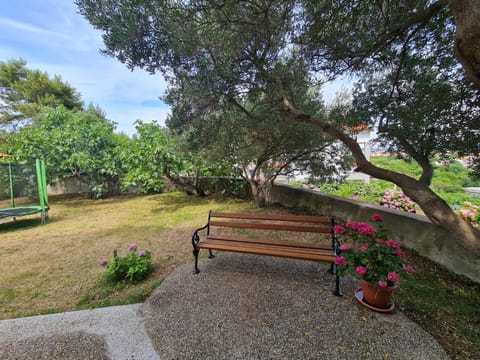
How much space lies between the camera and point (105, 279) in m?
2.73

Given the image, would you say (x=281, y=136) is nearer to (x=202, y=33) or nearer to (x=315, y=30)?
(x=315, y=30)

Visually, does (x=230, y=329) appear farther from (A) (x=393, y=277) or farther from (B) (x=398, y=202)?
(B) (x=398, y=202)

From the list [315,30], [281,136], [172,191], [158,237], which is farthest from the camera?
[172,191]

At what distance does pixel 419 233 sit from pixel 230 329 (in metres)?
3.05

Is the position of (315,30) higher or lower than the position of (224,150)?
higher

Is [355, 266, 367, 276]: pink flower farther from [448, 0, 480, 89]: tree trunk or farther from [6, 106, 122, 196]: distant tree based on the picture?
[6, 106, 122, 196]: distant tree

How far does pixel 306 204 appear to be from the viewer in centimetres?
555

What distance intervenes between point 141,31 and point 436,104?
4274mm

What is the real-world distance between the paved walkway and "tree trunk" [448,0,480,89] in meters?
2.13

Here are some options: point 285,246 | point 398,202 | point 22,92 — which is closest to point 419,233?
point 285,246

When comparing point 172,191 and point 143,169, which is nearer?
point 143,169

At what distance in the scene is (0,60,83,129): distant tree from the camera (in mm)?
14586

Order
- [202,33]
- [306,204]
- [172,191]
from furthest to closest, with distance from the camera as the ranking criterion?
[172,191], [306,204], [202,33]

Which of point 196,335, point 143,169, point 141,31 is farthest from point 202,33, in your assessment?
point 143,169
